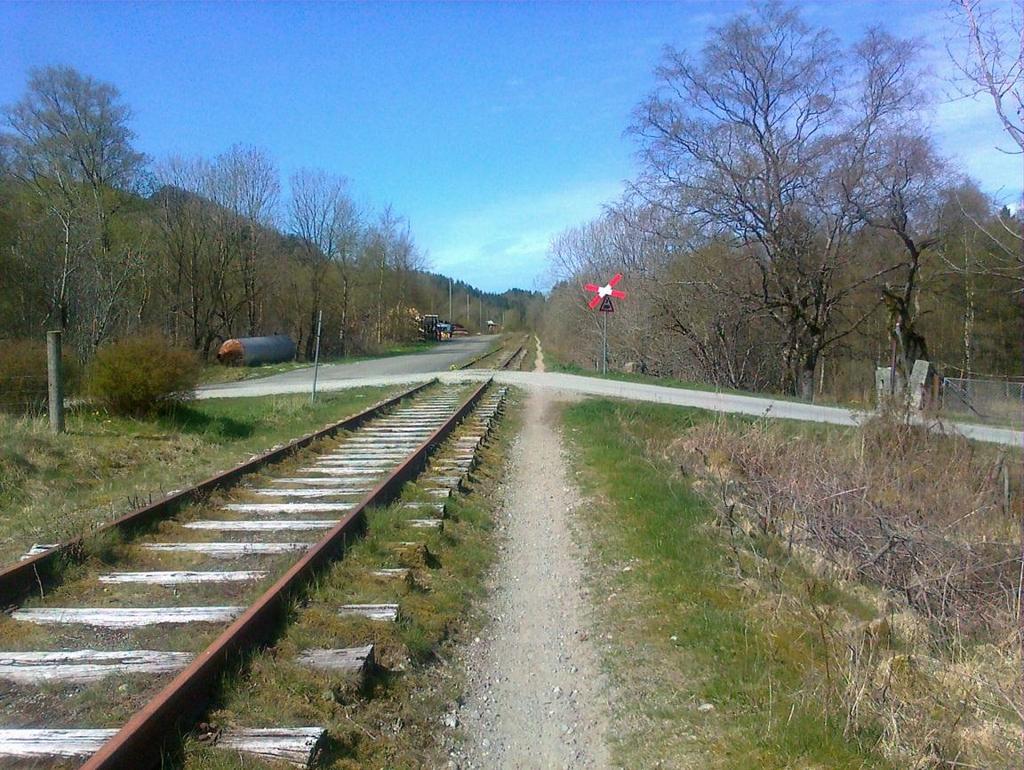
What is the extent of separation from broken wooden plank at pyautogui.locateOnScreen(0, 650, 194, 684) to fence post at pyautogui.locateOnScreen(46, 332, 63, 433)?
7.27 m

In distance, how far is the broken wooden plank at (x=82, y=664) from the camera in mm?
3852

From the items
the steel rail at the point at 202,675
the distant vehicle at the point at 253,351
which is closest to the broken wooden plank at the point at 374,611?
the steel rail at the point at 202,675

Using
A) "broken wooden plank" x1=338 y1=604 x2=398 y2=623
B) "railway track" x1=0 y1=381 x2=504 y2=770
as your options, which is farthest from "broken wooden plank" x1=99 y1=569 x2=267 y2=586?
"broken wooden plank" x1=338 y1=604 x2=398 y2=623

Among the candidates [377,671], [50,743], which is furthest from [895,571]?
[50,743]

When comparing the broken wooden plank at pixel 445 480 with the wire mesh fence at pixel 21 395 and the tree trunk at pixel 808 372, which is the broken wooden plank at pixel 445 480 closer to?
the wire mesh fence at pixel 21 395

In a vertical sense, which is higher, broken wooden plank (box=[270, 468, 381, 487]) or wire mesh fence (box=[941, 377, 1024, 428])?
wire mesh fence (box=[941, 377, 1024, 428])

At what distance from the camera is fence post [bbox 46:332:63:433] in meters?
10.5

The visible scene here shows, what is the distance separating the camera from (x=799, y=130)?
2702 centimetres

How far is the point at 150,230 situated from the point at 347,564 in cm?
3269

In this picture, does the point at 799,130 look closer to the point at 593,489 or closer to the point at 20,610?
the point at 593,489

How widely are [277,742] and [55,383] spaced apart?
8857 millimetres

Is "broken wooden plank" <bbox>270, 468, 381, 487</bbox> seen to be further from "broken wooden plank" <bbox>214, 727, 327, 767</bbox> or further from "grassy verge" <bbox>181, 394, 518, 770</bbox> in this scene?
"broken wooden plank" <bbox>214, 727, 327, 767</bbox>

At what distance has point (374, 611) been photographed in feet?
16.1

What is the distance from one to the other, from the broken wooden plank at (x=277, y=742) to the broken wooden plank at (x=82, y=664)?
2.35 ft
